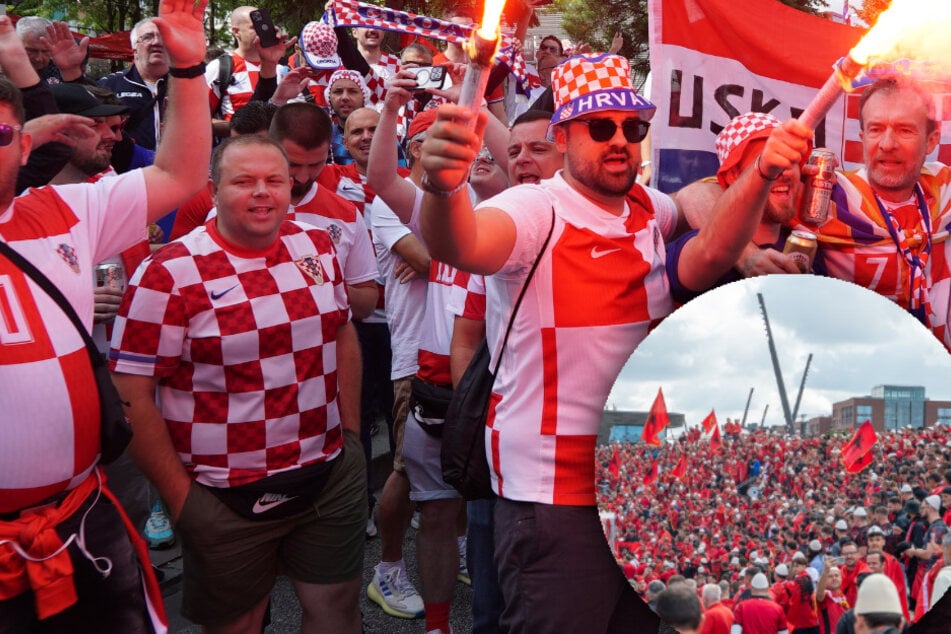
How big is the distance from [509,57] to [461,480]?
1923mm

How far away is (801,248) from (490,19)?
120 cm

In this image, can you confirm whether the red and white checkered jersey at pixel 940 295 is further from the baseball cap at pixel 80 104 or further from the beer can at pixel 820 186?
the baseball cap at pixel 80 104

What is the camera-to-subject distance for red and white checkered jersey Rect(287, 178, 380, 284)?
13.6 ft

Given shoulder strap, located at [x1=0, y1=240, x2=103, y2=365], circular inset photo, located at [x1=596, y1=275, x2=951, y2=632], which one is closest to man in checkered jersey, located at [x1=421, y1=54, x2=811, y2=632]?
circular inset photo, located at [x1=596, y1=275, x2=951, y2=632]

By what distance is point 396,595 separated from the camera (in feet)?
14.3

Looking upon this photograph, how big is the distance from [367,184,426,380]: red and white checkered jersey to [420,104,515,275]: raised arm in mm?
1994

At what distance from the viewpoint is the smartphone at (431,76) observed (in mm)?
3855

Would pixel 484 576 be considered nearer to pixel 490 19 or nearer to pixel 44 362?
pixel 44 362

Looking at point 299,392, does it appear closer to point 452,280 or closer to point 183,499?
point 183,499

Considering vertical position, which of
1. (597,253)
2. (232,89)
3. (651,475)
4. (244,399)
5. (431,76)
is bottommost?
(244,399)

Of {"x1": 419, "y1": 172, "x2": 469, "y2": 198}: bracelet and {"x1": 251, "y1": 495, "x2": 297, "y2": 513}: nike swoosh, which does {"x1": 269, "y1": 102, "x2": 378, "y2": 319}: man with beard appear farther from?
{"x1": 419, "y1": 172, "x2": 469, "y2": 198}: bracelet

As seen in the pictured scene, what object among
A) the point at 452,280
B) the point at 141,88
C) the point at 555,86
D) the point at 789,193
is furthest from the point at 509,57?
the point at 141,88

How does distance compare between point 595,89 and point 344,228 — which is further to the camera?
point 344,228

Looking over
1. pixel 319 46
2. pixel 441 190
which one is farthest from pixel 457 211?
Answer: pixel 319 46
